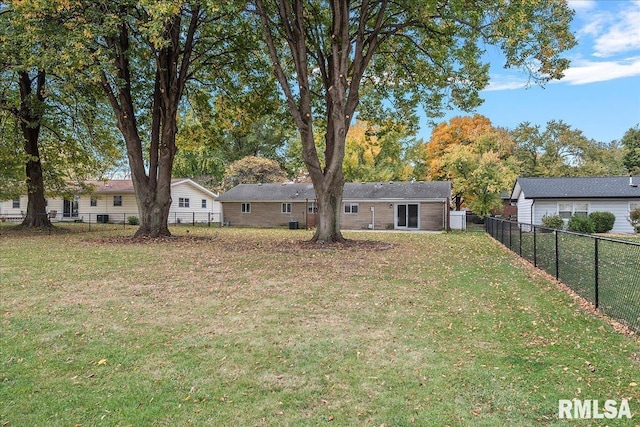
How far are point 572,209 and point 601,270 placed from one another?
66.5 ft

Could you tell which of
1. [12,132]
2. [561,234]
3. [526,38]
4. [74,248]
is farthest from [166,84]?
[561,234]

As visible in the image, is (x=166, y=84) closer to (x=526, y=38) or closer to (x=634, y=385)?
(x=526, y=38)

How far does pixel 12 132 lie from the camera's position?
20.9 meters

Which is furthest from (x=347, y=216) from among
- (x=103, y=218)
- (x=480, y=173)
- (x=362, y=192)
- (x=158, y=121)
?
(x=103, y=218)

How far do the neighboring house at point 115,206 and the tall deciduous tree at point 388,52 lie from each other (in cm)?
1947

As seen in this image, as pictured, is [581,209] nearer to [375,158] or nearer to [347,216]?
[347,216]

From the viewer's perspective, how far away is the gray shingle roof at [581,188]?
2342 cm

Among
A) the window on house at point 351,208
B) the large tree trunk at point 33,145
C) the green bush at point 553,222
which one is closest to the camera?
the large tree trunk at point 33,145

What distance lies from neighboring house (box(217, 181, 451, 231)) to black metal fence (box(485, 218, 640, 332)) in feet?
59.0

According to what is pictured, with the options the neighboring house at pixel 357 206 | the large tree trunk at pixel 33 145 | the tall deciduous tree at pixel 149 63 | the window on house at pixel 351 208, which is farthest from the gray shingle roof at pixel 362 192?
the tall deciduous tree at pixel 149 63

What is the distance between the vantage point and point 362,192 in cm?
2955

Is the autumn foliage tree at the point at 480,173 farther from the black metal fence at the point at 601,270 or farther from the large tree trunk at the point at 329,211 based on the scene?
the black metal fence at the point at 601,270

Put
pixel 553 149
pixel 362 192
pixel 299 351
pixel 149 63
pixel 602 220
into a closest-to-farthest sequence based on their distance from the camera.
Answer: pixel 299 351 < pixel 149 63 < pixel 602 220 < pixel 362 192 < pixel 553 149

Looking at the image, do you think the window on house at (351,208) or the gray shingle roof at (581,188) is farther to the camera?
the window on house at (351,208)
